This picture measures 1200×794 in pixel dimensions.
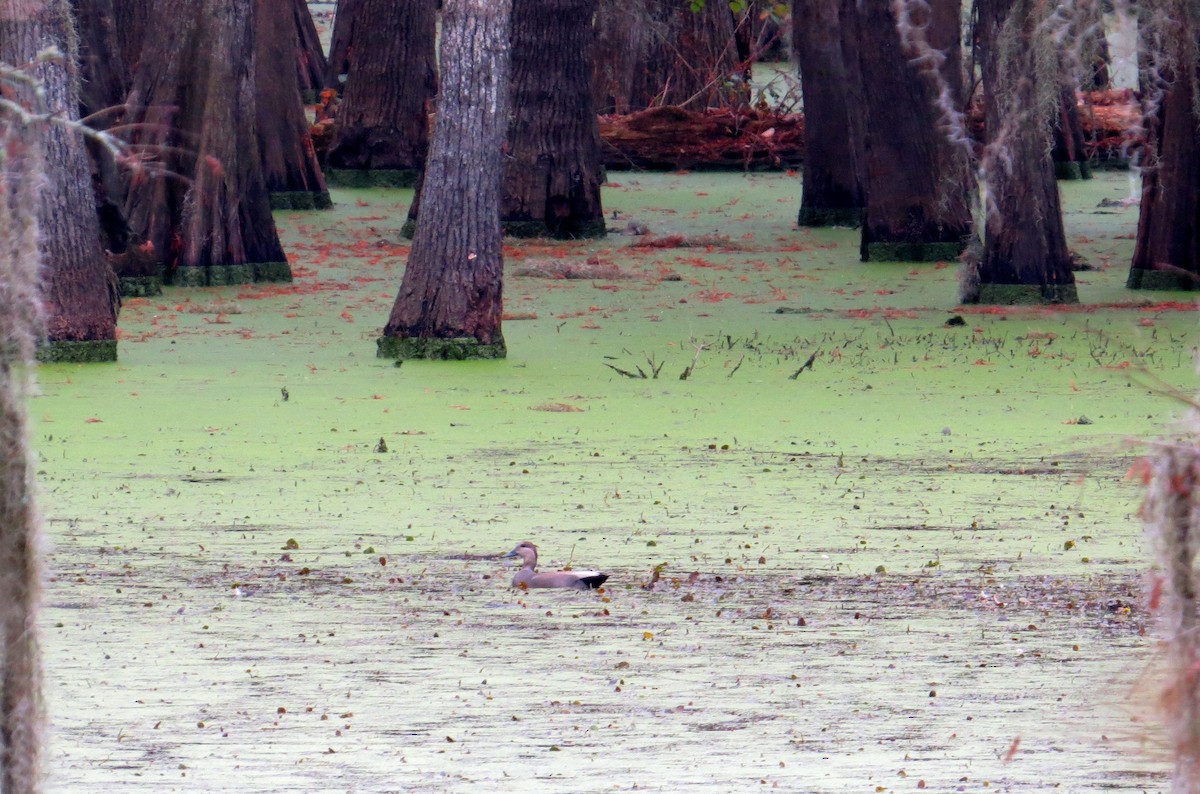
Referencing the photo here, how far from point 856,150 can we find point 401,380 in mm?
11351

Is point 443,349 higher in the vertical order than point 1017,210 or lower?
lower

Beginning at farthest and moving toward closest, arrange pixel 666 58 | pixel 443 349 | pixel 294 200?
pixel 666 58 → pixel 294 200 → pixel 443 349

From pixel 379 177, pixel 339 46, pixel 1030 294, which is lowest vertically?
pixel 1030 294

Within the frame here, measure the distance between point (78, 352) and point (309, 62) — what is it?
2256 centimetres

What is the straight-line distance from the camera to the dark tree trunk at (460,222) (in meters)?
13.1

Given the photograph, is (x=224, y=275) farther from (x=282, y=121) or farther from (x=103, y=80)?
(x=282, y=121)

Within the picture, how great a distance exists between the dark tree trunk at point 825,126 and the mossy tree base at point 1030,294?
22.3ft

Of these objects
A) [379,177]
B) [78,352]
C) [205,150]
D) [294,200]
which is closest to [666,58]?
[379,177]

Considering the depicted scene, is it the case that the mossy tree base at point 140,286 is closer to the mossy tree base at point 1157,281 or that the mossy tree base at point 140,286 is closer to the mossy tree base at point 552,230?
the mossy tree base at point 552,230

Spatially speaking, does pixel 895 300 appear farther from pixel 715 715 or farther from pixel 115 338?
pixel 715 715

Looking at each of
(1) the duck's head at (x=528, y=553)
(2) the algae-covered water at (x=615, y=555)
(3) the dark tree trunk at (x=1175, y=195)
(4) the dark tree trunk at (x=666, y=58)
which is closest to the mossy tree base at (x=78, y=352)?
(2) the algae-covered water at (x=615, y=555)

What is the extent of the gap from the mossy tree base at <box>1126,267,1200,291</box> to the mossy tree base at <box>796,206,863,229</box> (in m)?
5.66

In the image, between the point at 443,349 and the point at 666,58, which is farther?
the point at 666,58

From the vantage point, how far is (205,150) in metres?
16.2
